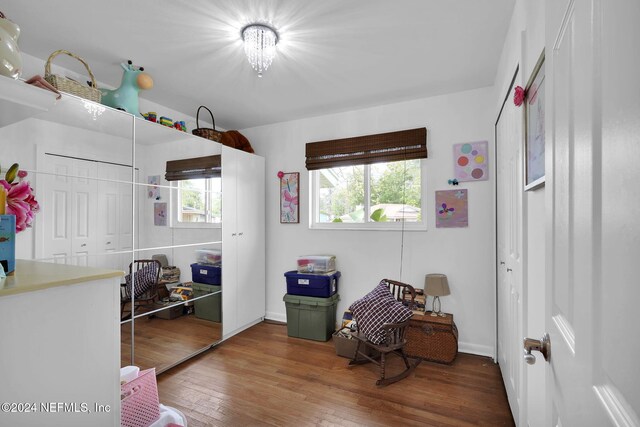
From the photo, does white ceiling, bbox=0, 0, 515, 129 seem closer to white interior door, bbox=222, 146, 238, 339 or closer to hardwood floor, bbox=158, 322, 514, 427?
white interior door, bbox=222, 146, 238, 339

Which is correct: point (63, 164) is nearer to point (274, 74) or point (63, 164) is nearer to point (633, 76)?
point (274, 74)

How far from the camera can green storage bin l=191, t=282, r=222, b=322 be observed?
9.46ft

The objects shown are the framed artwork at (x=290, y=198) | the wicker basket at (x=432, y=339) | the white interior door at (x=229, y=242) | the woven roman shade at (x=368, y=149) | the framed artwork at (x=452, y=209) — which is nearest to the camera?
the wicker basket at (x=432, y=339)

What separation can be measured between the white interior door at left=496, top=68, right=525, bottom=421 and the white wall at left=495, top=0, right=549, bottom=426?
0.32ft

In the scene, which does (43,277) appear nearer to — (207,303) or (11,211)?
(11,211)

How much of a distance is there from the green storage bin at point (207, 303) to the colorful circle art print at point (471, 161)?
2.74 metres

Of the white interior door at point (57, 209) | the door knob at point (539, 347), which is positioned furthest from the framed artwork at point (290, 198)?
the door knob at point (539, 347)

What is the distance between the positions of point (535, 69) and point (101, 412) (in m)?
2.04

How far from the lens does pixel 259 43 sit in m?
1.97

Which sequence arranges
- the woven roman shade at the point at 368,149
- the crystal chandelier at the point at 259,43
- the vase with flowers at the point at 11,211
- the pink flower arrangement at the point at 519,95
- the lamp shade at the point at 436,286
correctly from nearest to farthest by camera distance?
the vase with flowers at the point at 11,211 → the pink flower arrangement at the point at 519,95 → the crystal chandelier at the point at 259,43 → the lamp shade at the point at 436,286 → the woven roman shade at the point at 368,149

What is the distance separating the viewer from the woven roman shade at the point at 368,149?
9.90 feet

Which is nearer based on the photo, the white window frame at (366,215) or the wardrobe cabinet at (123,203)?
the wardrobe cabinet at (123,203)

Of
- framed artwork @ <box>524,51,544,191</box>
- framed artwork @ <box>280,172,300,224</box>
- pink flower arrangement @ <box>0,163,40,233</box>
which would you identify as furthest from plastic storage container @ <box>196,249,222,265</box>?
framed artwork @ <box>524,51,544,191</box>

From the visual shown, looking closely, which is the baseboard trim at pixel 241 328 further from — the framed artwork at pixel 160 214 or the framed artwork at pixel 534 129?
the framed artwork at pixel 534 129
